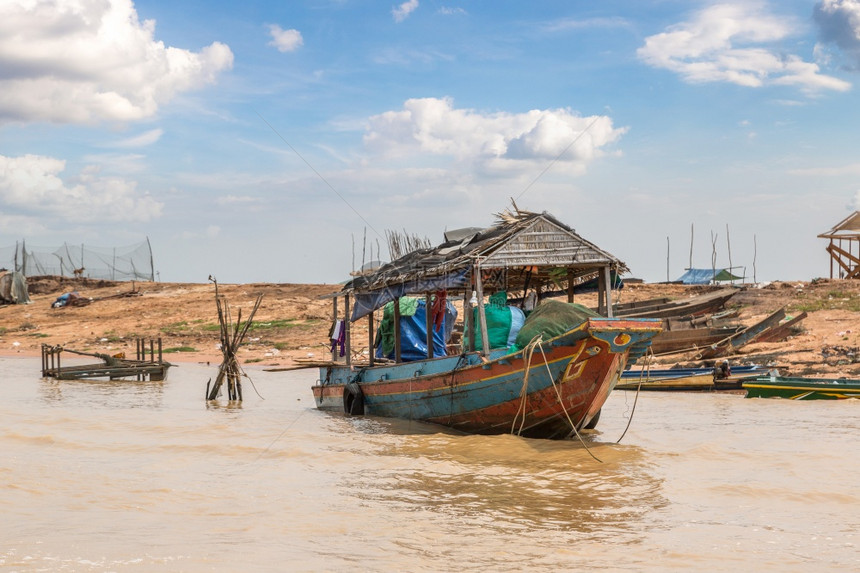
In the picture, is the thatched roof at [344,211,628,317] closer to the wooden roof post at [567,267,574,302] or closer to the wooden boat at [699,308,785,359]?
the wooden roof post at [567,267,574,302]

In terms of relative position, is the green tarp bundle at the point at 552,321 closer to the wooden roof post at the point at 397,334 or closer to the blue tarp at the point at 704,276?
the wooden roof post at the point at 397,334

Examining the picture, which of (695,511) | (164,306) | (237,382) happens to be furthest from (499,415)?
(164,306)

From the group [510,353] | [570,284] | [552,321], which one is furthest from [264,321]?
[552,321]

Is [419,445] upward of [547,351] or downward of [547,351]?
downward

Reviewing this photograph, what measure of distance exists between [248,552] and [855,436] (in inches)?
404

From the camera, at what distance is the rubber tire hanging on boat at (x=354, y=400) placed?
1622 centimetres

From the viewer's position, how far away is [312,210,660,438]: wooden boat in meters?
11.7

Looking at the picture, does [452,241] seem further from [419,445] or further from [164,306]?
[164,306]

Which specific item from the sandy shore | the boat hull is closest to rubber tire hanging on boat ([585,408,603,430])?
the boat hull

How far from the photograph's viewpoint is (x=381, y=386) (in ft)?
50.2

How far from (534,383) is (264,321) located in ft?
84.1

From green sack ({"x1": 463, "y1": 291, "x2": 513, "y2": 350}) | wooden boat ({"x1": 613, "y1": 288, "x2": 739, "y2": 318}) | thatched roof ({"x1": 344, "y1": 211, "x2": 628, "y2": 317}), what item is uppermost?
thatched roof ({"x1": 344, "y1": 211, "x2": 628, "y2": 317})

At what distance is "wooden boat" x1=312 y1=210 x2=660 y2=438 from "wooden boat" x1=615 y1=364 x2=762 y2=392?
5.88 metres

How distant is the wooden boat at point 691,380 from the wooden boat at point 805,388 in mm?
1239
